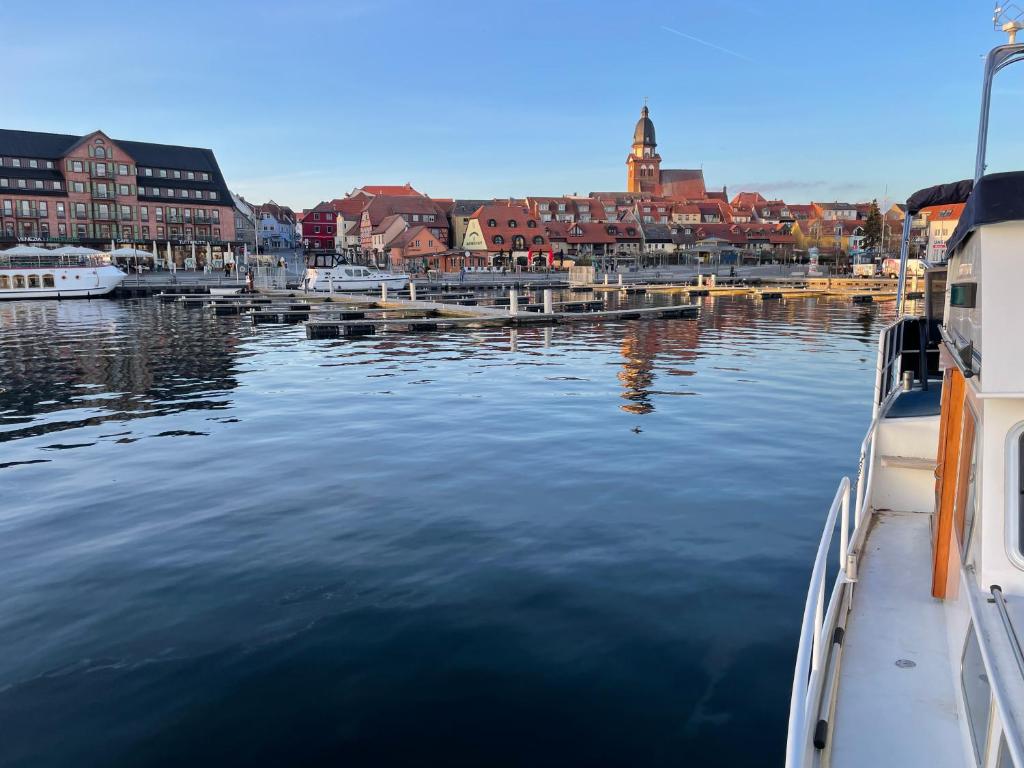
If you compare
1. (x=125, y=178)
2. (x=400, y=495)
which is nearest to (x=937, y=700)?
(x=400, y=495)

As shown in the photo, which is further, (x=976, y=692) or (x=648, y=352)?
(x=648, y=352)

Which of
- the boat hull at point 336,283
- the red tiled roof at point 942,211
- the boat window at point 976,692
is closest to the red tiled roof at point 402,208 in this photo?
the boat hull at point 336,283

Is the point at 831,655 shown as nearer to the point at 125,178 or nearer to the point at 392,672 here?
the point at 392,672

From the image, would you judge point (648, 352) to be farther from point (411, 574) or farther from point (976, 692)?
point (976, 692)

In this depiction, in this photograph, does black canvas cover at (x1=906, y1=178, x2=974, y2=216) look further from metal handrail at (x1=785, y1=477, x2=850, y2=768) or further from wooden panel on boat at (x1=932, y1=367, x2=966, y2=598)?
metal handrail at (x1=785, y1=477, x2=850, y2=768)

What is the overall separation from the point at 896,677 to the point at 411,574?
5143mm

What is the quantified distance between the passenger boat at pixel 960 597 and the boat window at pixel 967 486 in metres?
0.01

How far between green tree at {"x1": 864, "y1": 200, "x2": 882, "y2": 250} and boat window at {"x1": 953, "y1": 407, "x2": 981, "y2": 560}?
13250 cm

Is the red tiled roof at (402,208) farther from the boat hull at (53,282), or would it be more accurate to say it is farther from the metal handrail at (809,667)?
the metal handrail at (809,667)

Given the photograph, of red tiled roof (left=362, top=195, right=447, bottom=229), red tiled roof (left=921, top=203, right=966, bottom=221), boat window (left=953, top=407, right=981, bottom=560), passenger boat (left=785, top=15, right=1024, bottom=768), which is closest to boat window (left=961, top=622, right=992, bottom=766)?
passenger boat (left=785, top=15, right=1024, bottom=768)

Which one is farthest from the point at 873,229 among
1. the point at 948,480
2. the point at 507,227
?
the point at 948,480

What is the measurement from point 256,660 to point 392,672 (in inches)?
49.1

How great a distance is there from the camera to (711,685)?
6332mm

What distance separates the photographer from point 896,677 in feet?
15.7
